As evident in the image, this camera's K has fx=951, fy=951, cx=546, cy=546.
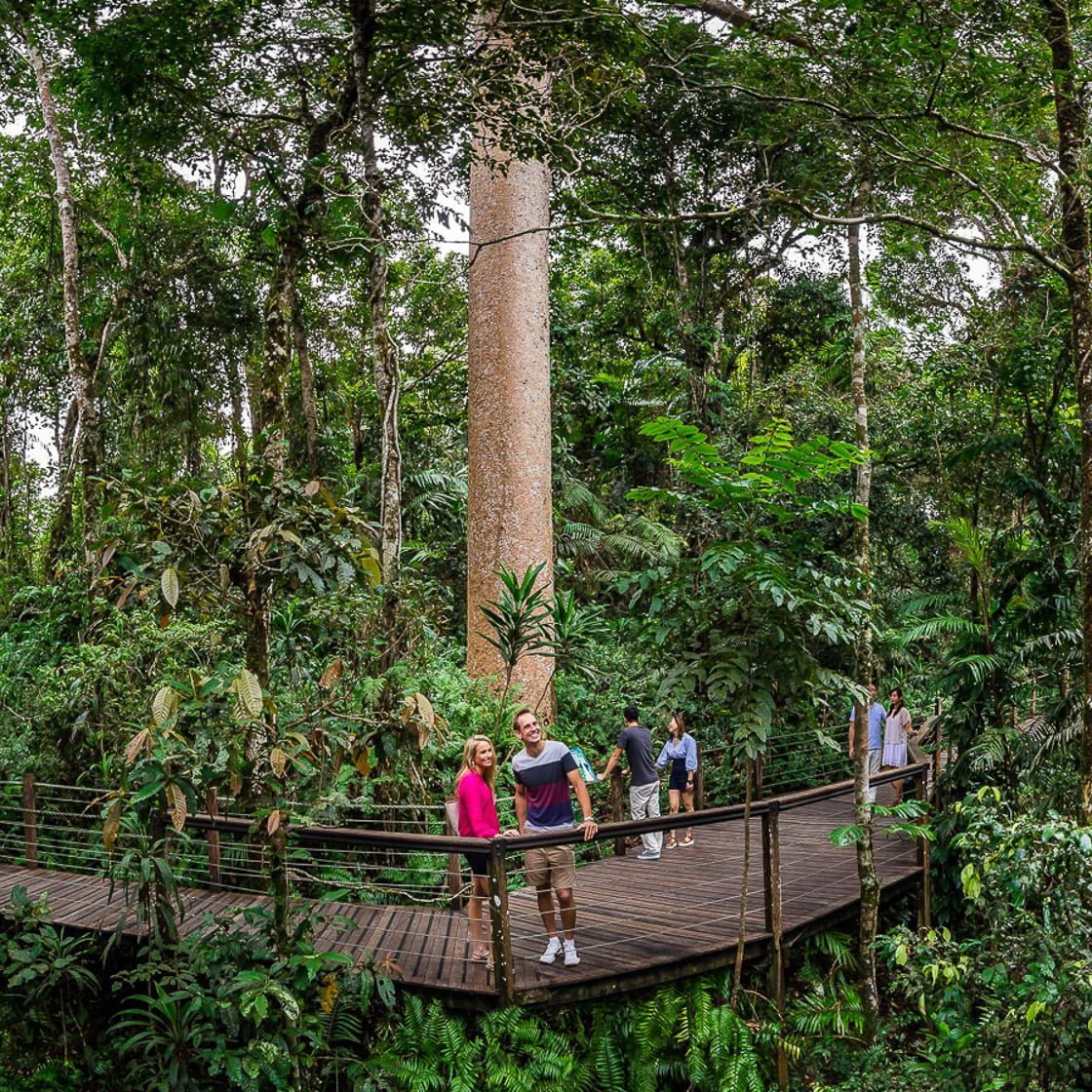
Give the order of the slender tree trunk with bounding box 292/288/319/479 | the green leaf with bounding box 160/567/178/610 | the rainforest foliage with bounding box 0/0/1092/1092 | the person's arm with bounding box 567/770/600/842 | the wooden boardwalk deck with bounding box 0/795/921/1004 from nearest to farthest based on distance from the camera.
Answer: the green leaf with bounding box 160/567/178/610
the rainforest foliage with bounding box 0/0/1092/1092
the person's arm with bounding box 567/770/600/842
the wooden boardwalk deck with bounding box 0/795/921/1004
the slender tree trunk with bounding box 292/288/319/479

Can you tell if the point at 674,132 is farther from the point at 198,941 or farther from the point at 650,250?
the point at 198,941

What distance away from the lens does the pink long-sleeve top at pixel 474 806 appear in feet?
17.3

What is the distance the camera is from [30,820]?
7.30 meters

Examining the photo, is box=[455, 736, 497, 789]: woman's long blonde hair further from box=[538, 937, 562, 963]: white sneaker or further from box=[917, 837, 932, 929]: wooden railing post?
box=[917, 837, 932, 929]: wooden railing post

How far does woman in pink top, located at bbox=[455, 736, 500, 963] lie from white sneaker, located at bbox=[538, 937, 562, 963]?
32cm

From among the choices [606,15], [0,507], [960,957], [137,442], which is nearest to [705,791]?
[960,957]

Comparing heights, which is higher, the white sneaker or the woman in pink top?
the woman in pink top

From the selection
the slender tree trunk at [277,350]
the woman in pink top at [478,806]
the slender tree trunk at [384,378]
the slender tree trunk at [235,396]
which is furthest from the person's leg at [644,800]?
the slender tree trunk at [235,396]

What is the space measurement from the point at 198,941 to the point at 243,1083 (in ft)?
2.69

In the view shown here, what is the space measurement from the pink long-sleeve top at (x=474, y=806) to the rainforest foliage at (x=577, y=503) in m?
0.47

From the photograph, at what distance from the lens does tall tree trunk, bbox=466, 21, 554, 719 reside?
9359 mm

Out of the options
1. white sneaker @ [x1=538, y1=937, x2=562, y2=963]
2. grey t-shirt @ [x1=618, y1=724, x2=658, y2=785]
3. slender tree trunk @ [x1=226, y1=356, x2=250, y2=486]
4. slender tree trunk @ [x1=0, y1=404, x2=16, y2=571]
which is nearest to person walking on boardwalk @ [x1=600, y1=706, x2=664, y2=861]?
grey t-shirt @ [x1=618, y1=724, x2=658, y2=785]

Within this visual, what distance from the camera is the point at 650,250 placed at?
13.2 meters

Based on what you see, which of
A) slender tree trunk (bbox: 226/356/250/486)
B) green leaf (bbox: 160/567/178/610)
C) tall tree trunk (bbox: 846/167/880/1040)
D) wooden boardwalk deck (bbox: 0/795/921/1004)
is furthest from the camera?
slender tree trunk (bbox: 226/356/250/486)
